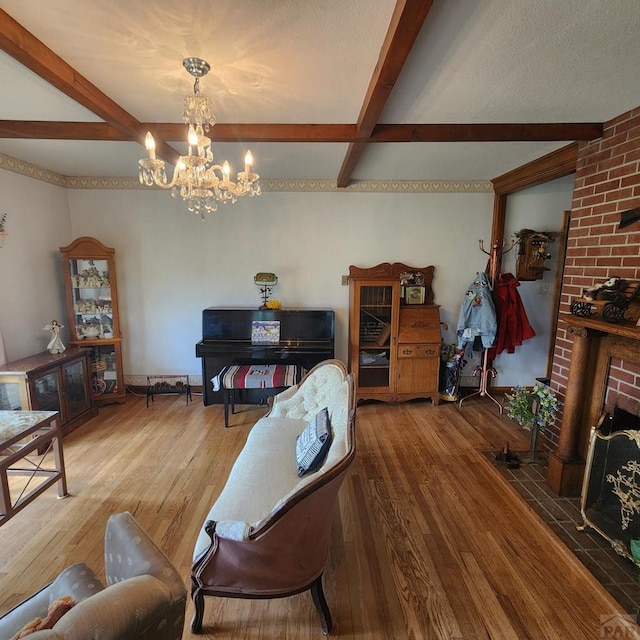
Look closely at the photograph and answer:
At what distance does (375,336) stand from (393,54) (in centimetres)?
267

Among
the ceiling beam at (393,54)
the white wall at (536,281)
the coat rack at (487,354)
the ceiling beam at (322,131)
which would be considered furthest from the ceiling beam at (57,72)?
the white wall at (536,281)

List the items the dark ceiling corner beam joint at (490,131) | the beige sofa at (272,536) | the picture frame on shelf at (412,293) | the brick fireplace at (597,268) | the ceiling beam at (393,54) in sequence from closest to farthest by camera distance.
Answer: the ceiling beam at (393,54) → the beige sofa at (272,536) → the brick fireplace at (597,268) → the dark ceiling corner beam joint at (490,131) → the picture frame on shelf at (412,293)

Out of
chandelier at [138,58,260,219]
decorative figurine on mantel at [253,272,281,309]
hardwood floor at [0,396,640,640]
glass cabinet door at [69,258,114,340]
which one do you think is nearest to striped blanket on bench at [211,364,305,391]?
hardwood floor at [0,396,640,640]

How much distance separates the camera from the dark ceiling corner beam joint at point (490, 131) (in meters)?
2.19

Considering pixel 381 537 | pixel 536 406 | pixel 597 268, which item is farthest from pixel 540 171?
pixel 381 537

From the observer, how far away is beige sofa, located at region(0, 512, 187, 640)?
2.43 feet

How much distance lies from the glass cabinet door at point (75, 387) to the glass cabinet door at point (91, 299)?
422 millimetres

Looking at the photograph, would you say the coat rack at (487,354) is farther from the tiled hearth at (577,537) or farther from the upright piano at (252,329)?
the upright piano at (252,329)

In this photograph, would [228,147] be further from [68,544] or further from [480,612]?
[480,612]

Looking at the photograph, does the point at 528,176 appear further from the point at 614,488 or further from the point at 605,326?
the point at 614,488

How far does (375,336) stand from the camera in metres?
3.68

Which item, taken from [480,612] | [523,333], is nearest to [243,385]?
[480,612]

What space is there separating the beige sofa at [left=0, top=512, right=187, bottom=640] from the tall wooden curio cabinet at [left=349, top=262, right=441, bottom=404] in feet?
8.49

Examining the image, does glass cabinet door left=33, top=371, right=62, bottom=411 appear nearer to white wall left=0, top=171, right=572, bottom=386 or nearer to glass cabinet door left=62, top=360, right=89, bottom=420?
glass cabinet door left=62, top=360, right=89, bottom=420
